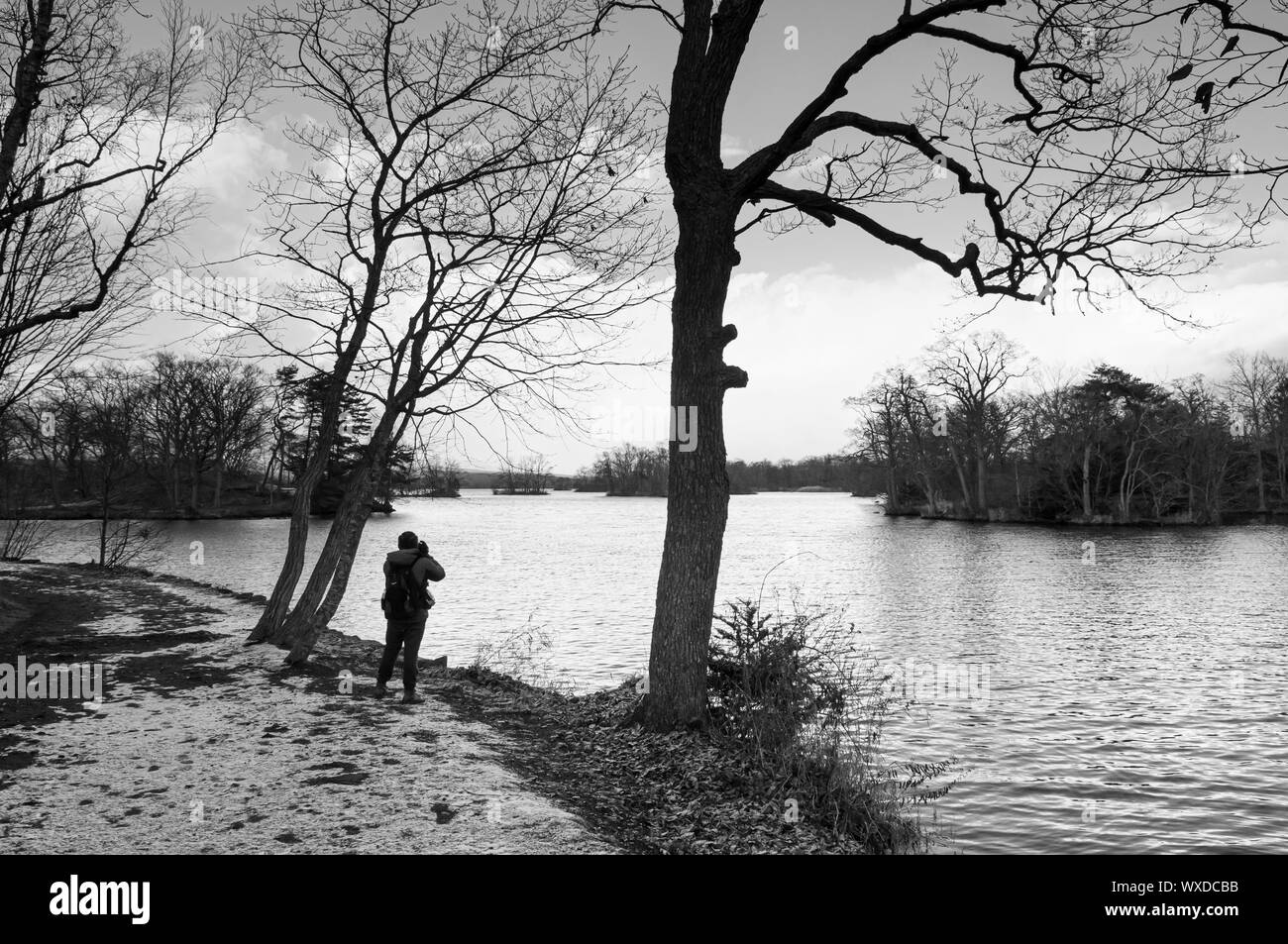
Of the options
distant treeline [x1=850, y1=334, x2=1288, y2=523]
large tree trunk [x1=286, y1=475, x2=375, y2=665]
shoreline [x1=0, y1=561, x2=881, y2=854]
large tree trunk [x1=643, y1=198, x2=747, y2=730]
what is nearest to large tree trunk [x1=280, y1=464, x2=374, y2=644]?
large tree trunk [x1=286, y1=475, x2=375, y2=665]

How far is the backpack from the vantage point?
35.7 feet

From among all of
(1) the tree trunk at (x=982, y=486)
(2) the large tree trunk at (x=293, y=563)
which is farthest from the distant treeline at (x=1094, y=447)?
(2) the large tree trunk at (x=293, y=563)

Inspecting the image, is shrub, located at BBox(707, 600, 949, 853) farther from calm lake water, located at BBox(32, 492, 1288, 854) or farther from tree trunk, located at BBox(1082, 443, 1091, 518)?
tree trunk, located at BBox(1082, 443, 1091, 518)

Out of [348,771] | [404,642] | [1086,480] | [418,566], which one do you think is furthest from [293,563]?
[1086,480]

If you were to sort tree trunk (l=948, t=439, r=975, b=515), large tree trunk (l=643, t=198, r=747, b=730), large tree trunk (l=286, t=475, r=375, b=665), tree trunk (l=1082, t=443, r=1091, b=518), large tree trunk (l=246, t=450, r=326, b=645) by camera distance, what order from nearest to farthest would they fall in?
large tree trunk (l=643, t=198, r=747, b=730) → large tree trunk (l=286, t=475, r=375, b=665) → large tree trunk (l=246, t=450, r=326, b=645) → tree trunk (l=1082, t=443, r=1091, b=518) → tree trunk (l=948, t=439, r=975, b=515)

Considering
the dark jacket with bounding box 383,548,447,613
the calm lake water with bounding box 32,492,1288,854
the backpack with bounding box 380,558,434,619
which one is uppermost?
the dark jacket with bounding box 383,548,447,613

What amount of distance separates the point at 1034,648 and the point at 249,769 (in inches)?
657

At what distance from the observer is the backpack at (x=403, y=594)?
10875 mm

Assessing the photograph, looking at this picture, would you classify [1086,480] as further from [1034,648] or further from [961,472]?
[1034,648]

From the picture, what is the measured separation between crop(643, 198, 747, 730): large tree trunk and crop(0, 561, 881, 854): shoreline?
35.7 inches

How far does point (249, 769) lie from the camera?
25.1 feet

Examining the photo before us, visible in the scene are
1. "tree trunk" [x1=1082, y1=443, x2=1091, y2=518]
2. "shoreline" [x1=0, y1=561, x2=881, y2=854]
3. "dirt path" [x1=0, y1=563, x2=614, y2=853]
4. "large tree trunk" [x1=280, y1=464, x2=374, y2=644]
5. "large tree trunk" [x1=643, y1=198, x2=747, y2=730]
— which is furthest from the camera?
"tree trunk" [x1=1082, y1=443, x2=1091, y2=518]
